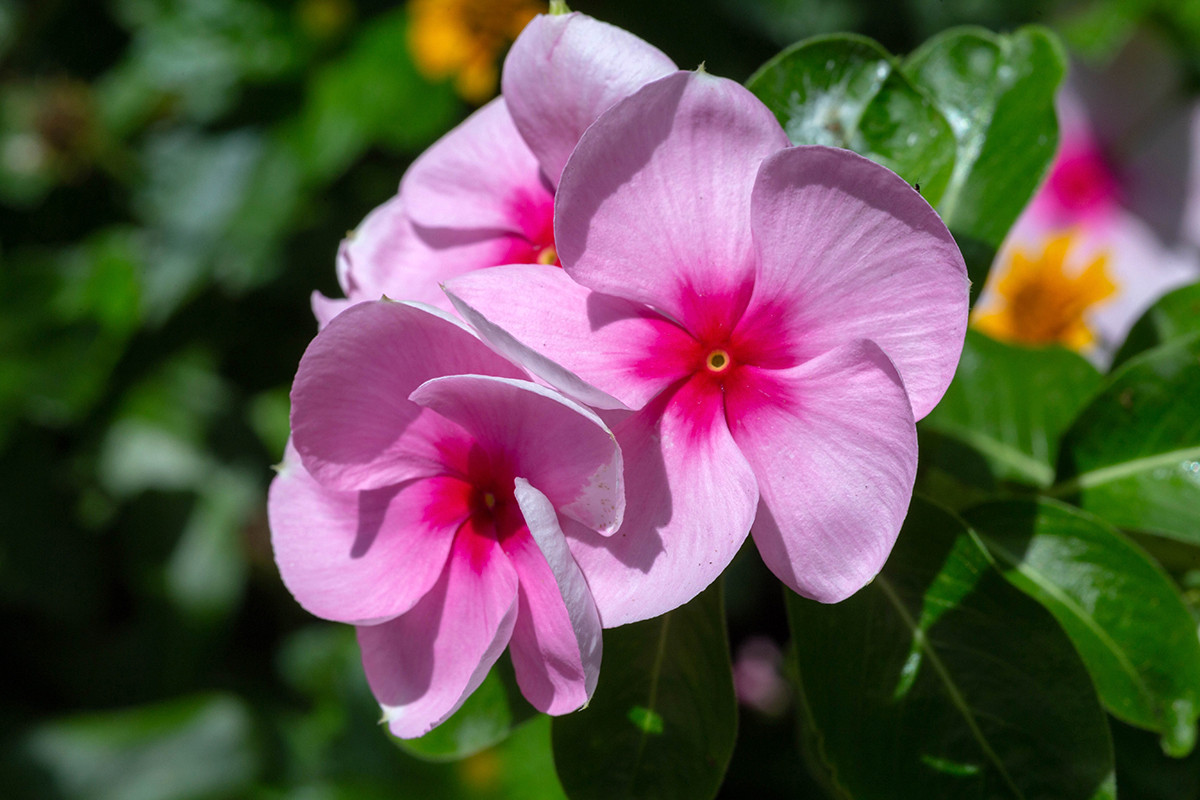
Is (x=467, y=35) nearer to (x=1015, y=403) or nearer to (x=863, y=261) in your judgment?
(x=1015, y=403)

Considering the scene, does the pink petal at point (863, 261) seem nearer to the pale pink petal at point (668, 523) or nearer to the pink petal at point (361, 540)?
the pale pink petal at point (668, 523)

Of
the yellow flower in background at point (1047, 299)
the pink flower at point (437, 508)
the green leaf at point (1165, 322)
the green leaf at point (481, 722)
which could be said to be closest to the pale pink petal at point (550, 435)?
the pink flower at point (437, 508)

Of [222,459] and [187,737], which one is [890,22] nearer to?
[222,459]

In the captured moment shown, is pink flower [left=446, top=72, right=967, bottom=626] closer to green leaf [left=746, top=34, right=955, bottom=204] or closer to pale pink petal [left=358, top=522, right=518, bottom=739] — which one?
pale pink petal [left=358, top=522, right=518, bottom=739]

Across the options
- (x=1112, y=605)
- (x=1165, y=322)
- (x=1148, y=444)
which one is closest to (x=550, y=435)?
(x=1112, y=605)

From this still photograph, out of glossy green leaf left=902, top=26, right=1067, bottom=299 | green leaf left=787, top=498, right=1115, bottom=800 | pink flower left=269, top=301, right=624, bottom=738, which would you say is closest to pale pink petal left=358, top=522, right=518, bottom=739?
pink flower left=269, top=301, right=624, bottom=738
